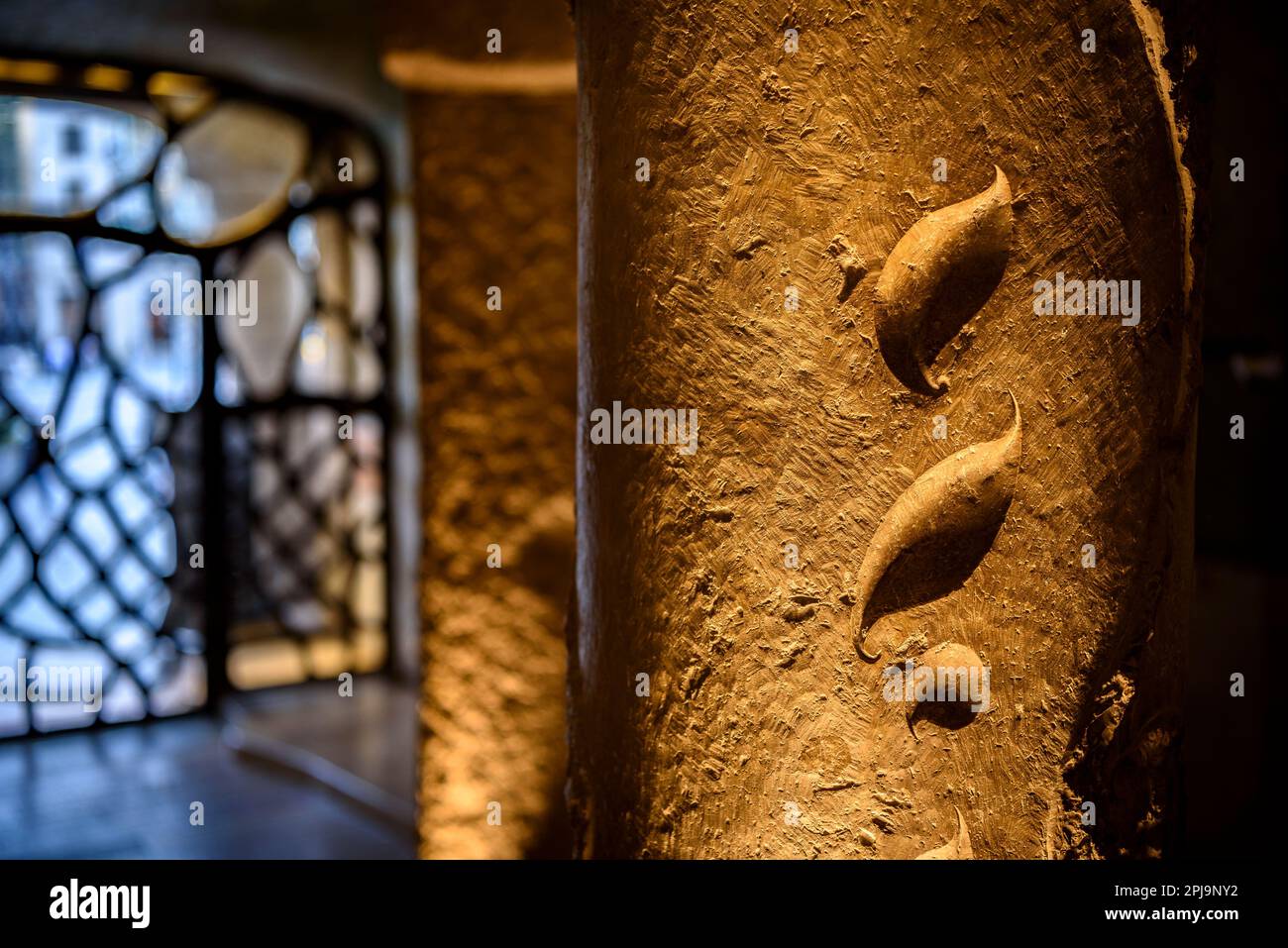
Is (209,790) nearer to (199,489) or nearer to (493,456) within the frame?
(199,489)

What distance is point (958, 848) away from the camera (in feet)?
3.03

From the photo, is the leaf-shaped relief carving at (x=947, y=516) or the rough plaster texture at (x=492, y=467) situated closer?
the leaf-shaped relief carving at (x=947, y=516)

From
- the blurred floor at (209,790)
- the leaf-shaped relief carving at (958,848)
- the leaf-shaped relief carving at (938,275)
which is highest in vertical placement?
the leaf-shaped relief carving at (938,275)

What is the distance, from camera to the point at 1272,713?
223cm

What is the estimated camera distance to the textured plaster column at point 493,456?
2.18 metres

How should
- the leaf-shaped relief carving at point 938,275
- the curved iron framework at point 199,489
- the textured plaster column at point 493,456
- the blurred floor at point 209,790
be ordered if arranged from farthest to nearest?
1. the curved iron framework at point 199,489
2. the blurred floor at point 209,790
3. the textured plaster column at point 493,456
4. the leaf-shaped relief carving at point 938,275

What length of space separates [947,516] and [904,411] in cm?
11

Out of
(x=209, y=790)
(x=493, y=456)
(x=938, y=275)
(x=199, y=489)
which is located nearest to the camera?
(x=938, y=275)

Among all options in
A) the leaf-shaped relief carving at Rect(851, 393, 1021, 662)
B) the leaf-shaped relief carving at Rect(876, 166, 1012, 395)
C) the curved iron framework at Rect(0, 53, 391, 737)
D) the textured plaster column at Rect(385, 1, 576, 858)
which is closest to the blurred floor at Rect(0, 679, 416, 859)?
the curved iron framework at Rect(0, 53, 391, 737)

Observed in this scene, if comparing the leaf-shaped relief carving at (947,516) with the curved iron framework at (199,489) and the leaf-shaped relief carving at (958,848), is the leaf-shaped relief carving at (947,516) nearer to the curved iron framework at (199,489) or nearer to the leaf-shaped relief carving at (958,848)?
the leaf-shaped relief carving at (958,848)

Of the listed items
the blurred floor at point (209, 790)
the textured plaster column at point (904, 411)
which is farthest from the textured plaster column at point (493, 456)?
the textured plaster column at point (904, 411)

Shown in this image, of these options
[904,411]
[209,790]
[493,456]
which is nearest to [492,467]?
[493,456]

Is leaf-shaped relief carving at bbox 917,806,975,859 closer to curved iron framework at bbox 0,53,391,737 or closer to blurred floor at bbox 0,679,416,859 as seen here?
blurred floor at bbox 0,679,416,859

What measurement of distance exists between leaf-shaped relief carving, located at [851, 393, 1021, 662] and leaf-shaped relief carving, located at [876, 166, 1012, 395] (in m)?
0.09
